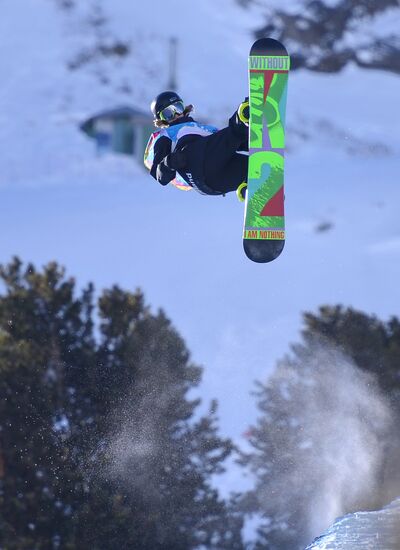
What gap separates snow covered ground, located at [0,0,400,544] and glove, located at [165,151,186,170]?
23.2 feet

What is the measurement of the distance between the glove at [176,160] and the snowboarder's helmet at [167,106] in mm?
409

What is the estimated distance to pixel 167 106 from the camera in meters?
7.45

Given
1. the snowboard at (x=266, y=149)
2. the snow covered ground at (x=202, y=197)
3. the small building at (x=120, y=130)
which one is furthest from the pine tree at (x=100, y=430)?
the small building at (x=120, y=130)

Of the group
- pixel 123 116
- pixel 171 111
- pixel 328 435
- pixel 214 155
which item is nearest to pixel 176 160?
pixel 214 155

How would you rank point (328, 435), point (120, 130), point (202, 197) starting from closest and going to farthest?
point (328, 435)
point (202, 197)
point (120, 130)

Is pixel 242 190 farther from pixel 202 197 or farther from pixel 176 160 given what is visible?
pixel 202 197

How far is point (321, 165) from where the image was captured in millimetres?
21609

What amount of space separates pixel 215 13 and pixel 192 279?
13052 mm

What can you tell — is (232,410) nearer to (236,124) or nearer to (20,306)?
(20,306)

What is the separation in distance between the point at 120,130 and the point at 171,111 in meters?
16.0

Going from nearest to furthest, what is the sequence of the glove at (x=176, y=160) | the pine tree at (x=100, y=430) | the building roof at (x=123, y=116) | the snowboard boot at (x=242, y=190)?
1. the glove at (x=176, y=160)
2. the snowboard boot at (x=242, y=190)
3. the pine tree at (x=100, y=430)
4. the building roof at (x=123, y=116)

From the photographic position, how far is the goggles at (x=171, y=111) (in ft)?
24.5

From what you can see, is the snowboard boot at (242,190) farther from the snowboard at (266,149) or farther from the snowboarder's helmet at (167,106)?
the snowboarder's helmet at (167,106)

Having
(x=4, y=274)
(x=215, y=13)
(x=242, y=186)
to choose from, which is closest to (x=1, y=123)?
(x=215, y=13)
